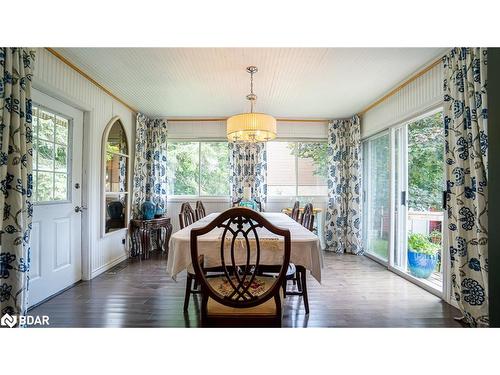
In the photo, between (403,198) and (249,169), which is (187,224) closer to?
(249,169)

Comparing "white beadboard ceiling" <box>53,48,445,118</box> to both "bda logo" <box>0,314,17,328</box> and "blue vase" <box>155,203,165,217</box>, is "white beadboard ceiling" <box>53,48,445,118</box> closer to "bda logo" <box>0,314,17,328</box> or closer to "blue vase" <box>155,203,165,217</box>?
"blue vase" <box>155,203,165,217</box>

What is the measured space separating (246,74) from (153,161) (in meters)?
2.59

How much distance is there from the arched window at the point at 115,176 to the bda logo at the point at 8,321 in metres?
1.66

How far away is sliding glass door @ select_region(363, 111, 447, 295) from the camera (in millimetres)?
2830

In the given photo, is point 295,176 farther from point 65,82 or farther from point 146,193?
point 65,82

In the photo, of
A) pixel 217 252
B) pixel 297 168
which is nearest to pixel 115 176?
pixel 217 252

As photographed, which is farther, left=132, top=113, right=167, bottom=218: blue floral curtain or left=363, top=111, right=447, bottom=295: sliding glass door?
left=132, top=113, right=167, bottom=218: blue floral curtain

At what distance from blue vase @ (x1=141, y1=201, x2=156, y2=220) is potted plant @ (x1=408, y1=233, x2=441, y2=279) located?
3921mm

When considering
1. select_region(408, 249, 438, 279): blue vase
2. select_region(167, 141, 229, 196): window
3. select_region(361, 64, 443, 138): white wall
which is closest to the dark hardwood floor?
select_region(408, 249, 438, 279): blue vase
